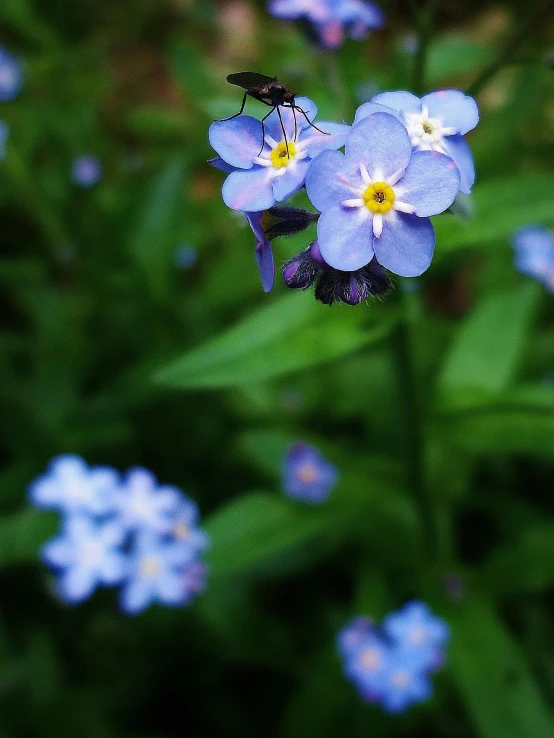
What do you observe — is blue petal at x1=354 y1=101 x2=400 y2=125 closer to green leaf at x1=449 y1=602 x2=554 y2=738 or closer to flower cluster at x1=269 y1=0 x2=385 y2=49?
flower cluster at x1=269 y1=0 x2=385 y2=49

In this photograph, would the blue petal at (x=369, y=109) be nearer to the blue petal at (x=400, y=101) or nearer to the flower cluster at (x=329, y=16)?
the blue petal at (x=400, y=101)

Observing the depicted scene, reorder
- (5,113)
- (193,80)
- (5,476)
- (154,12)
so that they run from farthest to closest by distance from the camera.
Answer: (154,12), (193,80), (5,113), (5,476)

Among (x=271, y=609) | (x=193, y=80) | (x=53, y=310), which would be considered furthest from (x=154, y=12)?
(x=271, y=609)

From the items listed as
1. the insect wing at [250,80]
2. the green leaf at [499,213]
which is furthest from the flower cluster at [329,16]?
the insect wing at [250,80]

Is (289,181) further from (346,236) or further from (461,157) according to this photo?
(461,157)

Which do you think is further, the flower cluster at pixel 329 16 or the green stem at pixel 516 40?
the flower cluster at pixel 329 16

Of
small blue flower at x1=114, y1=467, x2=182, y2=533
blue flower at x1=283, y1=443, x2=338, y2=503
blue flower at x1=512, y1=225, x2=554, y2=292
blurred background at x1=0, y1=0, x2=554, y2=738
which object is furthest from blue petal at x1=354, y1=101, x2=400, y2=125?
blue flower at x1=512, y1=225, x2=554, y2=292

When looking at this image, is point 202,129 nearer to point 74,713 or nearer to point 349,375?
point 349,375
